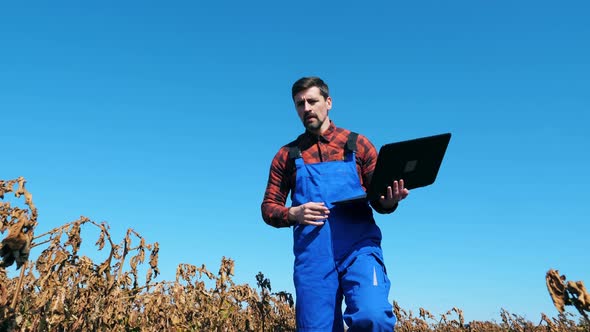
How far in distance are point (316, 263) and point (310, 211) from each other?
401 millimetres

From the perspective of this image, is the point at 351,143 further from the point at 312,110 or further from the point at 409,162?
the point at 409,162

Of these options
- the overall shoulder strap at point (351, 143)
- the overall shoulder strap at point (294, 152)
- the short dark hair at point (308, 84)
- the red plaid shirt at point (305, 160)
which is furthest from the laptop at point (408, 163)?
the short dark hair at point (308, 84)

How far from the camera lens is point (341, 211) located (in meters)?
4.01

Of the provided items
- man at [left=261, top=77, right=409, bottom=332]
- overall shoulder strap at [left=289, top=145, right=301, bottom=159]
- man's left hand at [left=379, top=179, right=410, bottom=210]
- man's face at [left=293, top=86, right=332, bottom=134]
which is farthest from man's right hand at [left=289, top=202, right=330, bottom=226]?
man's face at [left=293, top=86, right=332, bottom=134]

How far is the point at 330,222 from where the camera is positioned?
3.99 metres

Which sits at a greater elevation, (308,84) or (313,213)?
(308,84)

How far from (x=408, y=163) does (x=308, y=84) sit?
4.04ft

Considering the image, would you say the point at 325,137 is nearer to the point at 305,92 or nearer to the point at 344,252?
the point at 305,92

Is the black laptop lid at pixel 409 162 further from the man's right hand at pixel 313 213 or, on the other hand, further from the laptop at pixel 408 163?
the man's right hand at pixel 313 213

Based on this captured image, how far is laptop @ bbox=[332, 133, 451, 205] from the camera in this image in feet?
12.0

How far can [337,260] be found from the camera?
394 centimetres

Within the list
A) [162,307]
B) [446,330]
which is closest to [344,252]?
[162,307]

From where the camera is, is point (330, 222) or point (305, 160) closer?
point (330, 222)

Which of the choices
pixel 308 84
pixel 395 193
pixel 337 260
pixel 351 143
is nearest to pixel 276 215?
pixel 337 260
